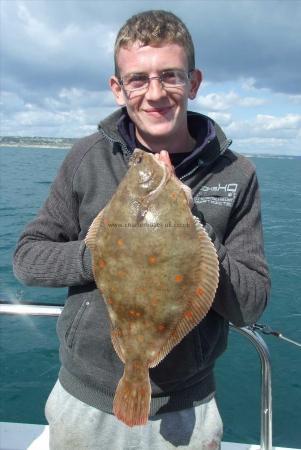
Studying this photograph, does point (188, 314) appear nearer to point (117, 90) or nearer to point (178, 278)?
point (178, 278)

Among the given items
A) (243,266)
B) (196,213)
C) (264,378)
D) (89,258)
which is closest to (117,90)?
(196,213)

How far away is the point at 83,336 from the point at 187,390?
0.79 metres

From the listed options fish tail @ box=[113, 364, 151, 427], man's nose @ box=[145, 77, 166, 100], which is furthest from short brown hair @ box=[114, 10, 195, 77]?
fish tail @ box=[113, 364, 151, 427]

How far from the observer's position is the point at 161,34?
9.16ft

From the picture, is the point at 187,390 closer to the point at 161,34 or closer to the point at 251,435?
the point at 161,34

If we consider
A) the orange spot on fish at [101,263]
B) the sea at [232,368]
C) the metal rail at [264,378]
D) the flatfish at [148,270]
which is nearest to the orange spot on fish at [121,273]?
the flatfish at [148,270]

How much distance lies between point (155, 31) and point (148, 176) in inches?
40.8

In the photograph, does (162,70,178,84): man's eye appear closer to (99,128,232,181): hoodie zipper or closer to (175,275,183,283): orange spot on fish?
(99,128,232,181): hoodie zipper

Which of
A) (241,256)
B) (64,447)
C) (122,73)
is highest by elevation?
(122,73)

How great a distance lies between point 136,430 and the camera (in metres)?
2.98

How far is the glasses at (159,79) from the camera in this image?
2766 mm

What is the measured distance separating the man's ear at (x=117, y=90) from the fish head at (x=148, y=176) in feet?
2.34

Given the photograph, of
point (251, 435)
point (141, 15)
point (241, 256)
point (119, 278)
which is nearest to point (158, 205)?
point (119, 278)

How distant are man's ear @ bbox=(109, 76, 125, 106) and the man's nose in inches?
13.0
